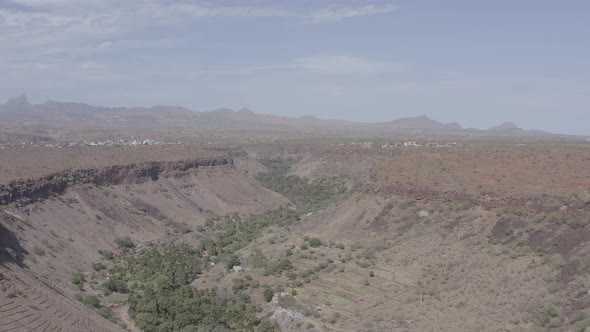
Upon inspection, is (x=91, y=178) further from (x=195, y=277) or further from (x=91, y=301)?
(x=91, y=301)

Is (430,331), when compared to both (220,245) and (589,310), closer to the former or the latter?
(589,310)

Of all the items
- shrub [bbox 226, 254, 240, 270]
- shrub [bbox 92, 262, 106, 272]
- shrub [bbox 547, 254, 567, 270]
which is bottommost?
shrub [bbox 92, 262, 106, 272]

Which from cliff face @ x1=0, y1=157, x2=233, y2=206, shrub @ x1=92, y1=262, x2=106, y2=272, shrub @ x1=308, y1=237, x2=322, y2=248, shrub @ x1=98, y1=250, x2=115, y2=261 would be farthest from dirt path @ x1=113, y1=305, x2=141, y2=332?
cliff face @ x1=0, y1=157, x2=233, y2=206

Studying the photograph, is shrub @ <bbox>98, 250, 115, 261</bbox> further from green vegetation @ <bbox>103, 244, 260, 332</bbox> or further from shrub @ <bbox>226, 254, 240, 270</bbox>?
shrub @ <bbox>226, 254, 240, 270</bbox>

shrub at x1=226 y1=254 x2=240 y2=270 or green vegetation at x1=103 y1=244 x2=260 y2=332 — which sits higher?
shrub at x1=226 y1=254 x2=240 y2=270

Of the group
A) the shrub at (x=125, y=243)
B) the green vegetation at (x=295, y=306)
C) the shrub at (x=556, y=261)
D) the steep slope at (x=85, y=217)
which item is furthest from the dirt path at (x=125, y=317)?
the shrub at (x=556, y=261)

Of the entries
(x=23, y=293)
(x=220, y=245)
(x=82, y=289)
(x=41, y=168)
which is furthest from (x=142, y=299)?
(x=41, y=168)
